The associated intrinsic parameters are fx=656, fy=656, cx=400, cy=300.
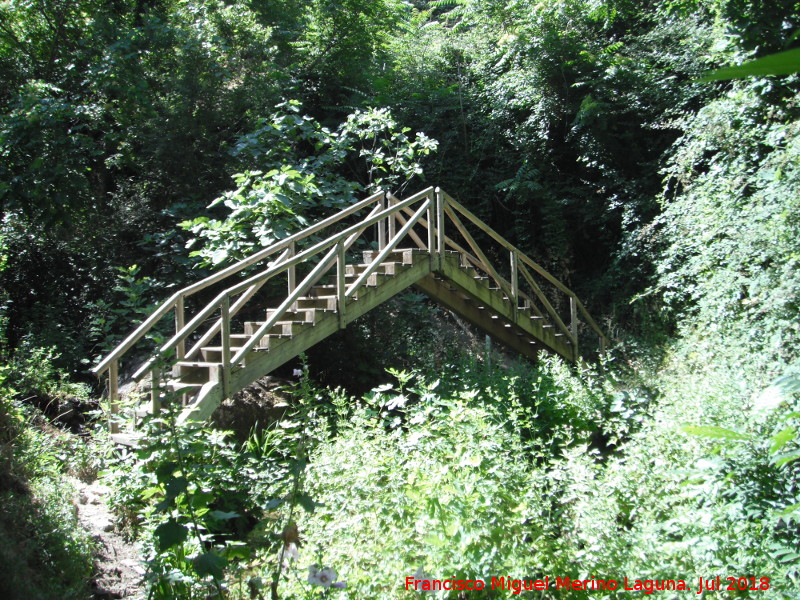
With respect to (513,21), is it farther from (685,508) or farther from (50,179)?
(685,508)

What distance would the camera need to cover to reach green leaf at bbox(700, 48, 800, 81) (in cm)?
46

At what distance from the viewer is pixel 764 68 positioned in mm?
493

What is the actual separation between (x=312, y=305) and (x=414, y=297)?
2705mm

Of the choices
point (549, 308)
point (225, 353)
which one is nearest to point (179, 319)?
point (225, 353)

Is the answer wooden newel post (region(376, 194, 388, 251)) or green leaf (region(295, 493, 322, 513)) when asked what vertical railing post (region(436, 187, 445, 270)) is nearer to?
wooden newel post (region(376, 194, 388, 251))

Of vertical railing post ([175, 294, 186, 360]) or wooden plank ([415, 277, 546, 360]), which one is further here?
wooden plank ([415, 277, 546, 360])

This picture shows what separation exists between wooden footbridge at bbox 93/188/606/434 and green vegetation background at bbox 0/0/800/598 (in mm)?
505

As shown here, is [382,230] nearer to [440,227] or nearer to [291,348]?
[440,227]

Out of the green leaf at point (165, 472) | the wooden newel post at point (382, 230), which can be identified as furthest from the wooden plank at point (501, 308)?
the green leaf at point (165, 472)

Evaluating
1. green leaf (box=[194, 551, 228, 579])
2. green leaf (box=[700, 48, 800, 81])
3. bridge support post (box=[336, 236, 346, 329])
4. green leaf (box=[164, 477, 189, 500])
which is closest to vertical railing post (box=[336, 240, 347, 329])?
bridge support post (box=[336, 236, 346, 329])

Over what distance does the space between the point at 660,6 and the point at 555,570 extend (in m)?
9.29

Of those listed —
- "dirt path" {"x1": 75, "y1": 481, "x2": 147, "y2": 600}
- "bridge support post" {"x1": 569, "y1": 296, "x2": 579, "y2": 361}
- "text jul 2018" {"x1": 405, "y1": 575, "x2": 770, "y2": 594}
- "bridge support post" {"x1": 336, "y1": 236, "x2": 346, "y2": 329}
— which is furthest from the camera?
"bridge support post" {"x1": 569, "y1": 296, "x2": 579, "y2": 361}

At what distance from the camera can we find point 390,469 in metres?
3.93

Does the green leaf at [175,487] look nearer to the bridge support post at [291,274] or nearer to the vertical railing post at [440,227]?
the bridge support post at [291,274]
